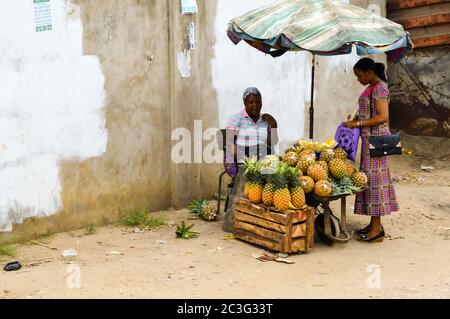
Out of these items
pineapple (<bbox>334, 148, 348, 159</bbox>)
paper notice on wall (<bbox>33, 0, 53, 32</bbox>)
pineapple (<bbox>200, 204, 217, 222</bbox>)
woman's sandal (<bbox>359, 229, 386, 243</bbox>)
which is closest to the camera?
paper notice on wall (<bbox>33, 0, 53, 32</bbox>)

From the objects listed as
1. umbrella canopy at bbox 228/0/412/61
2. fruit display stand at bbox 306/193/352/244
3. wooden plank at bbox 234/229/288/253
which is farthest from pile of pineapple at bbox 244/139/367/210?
umbrella canopy at bbox 228/0/412/61

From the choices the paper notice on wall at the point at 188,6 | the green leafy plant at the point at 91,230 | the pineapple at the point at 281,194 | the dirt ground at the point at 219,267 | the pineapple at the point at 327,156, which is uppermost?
the paper notice on wall at the point at 188,6

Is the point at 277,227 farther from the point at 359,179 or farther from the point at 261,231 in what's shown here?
the point at 359,179

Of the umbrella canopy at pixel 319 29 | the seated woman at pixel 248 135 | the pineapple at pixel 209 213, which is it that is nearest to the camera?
the umbrella canopy at pixel 319 29

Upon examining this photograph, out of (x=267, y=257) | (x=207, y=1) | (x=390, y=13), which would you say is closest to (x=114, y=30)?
(x=207, y=1)

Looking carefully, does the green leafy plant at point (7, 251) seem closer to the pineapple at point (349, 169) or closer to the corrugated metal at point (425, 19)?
the pineapple at point (349, 169)

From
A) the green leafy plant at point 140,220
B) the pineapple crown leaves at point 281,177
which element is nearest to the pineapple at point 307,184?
the pineapple crown leaves at point 281,177

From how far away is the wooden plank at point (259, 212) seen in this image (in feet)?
18.7

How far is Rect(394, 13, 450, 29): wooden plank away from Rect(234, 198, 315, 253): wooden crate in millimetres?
5302

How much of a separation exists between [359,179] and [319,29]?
149 cm

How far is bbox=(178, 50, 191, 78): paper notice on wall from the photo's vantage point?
734 centimetres

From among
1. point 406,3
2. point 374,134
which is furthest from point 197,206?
point 406,3

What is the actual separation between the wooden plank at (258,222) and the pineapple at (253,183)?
0.17 m

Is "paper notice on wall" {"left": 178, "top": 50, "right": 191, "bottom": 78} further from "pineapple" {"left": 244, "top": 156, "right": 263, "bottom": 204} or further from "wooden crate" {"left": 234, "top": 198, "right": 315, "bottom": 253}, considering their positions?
"wooden crate" {"left": 234, "top": 198, "right": 315, "bottom": 253}
